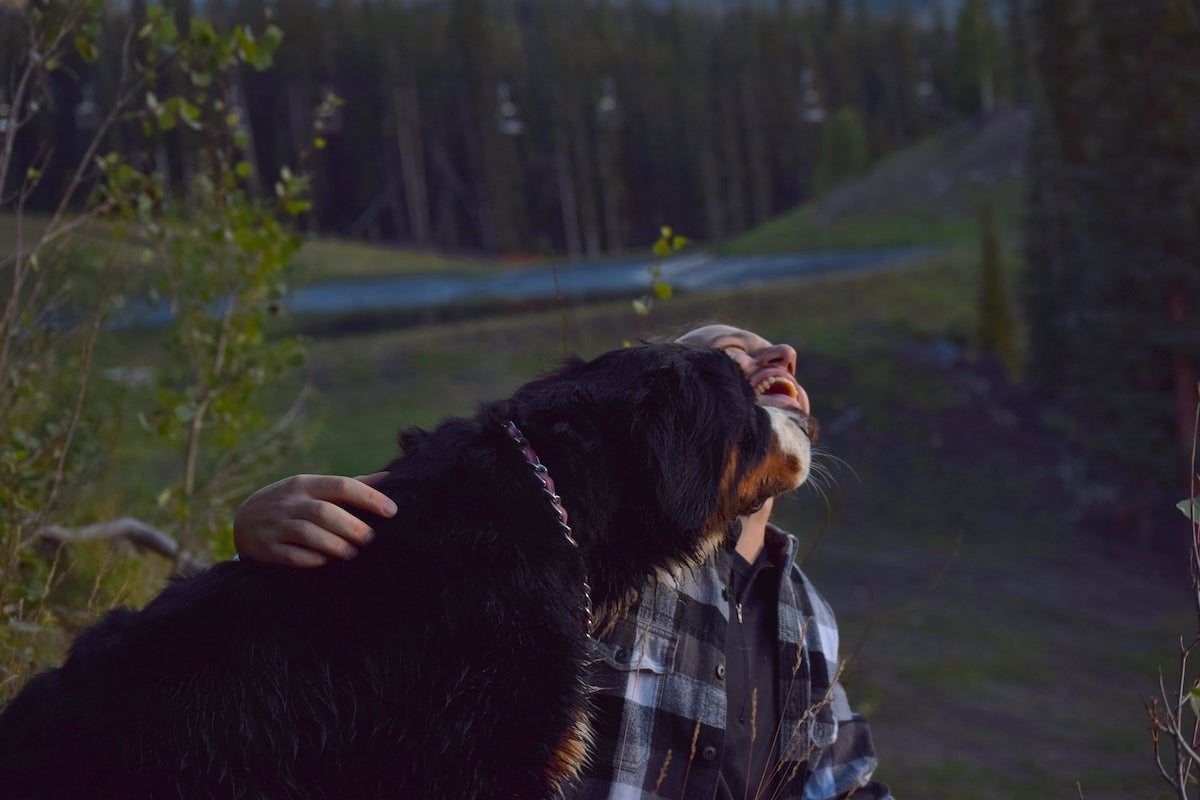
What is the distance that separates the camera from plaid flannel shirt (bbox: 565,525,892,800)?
2.67 m

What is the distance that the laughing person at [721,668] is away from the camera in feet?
7.77

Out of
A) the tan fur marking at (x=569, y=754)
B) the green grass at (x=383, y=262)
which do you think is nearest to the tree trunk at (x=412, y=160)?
the green grass at (x=383, y=262)

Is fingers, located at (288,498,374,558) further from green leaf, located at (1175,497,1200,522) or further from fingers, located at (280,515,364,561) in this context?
green leaf, located at (1175,497,1200,522)

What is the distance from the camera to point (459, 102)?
206 ft

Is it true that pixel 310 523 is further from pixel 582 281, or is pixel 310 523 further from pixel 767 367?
pixel 582 281

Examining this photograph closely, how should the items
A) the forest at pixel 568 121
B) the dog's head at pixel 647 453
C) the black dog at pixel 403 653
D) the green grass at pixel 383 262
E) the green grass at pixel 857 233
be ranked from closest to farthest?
the black dog at pixel 403 653
the dog's head at pixel 647 453
the green grass at pixel 383 262
the green grass at pixel 857 233
the forest at pixel 568 121

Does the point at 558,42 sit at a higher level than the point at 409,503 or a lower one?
higher

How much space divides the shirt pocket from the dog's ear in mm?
385

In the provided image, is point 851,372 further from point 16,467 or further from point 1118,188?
point 16,467

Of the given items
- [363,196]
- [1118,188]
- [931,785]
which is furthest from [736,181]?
[931,785]

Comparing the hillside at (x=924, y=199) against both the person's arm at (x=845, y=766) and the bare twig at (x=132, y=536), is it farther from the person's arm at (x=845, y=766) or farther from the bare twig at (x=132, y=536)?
the person's arm at (x=845, y=766)

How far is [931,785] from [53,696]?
12.3 metres

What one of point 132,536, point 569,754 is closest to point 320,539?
point 569,754

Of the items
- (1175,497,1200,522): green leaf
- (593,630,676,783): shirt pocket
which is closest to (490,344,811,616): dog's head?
(593,630,676,783): shirt pocket
